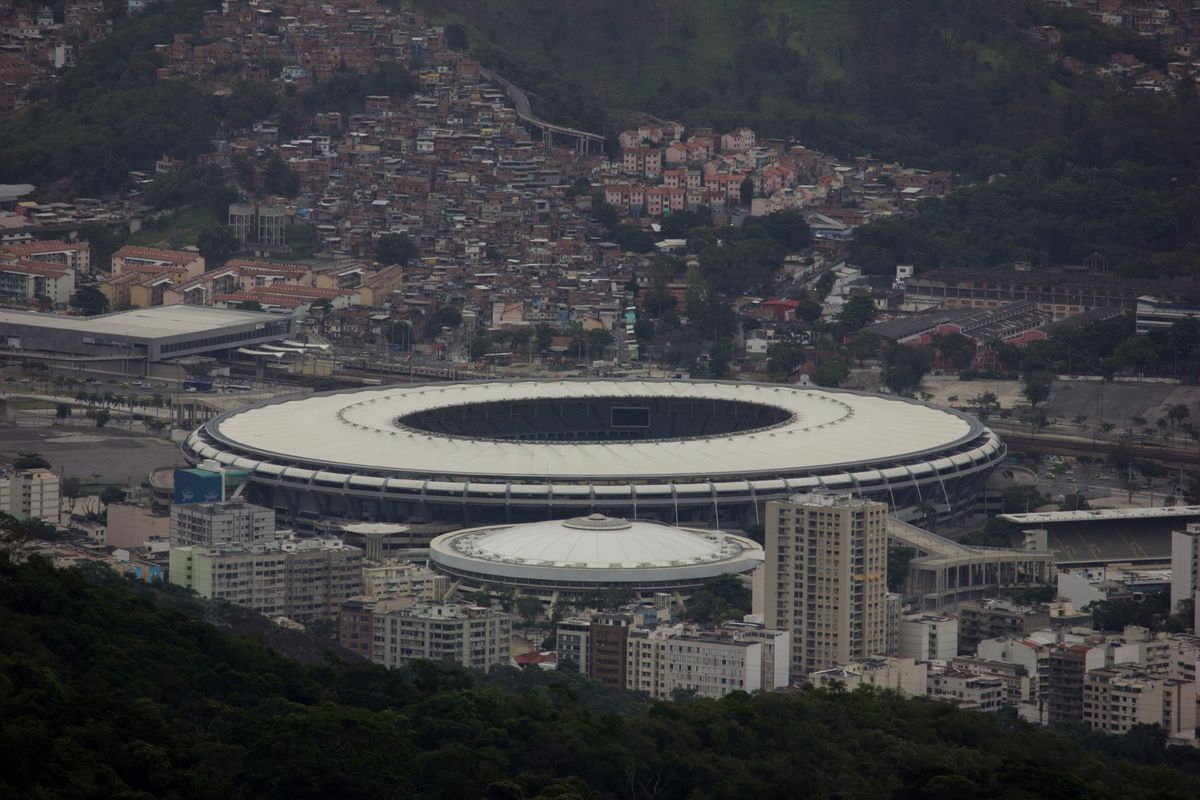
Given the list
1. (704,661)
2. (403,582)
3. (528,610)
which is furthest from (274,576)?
(704,661)

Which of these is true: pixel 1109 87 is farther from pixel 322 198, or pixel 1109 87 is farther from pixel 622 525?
pixel 622 525

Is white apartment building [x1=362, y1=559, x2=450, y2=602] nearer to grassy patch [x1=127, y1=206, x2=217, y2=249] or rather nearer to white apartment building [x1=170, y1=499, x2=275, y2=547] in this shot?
white apartment building [x1=170, y1=499, x2=275, y2=547]

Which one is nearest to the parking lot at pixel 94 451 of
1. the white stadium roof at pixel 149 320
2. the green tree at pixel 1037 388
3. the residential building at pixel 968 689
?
the white stadium roof at pixel 149 320

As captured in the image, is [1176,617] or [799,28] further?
[799,28]

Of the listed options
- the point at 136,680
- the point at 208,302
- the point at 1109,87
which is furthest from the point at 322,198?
the point at 136,680

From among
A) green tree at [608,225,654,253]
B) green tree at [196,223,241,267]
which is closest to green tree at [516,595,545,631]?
green tree at [608,225,654,253]

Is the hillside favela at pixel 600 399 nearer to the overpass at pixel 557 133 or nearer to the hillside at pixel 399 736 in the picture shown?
the hillside at pixel 399 736
